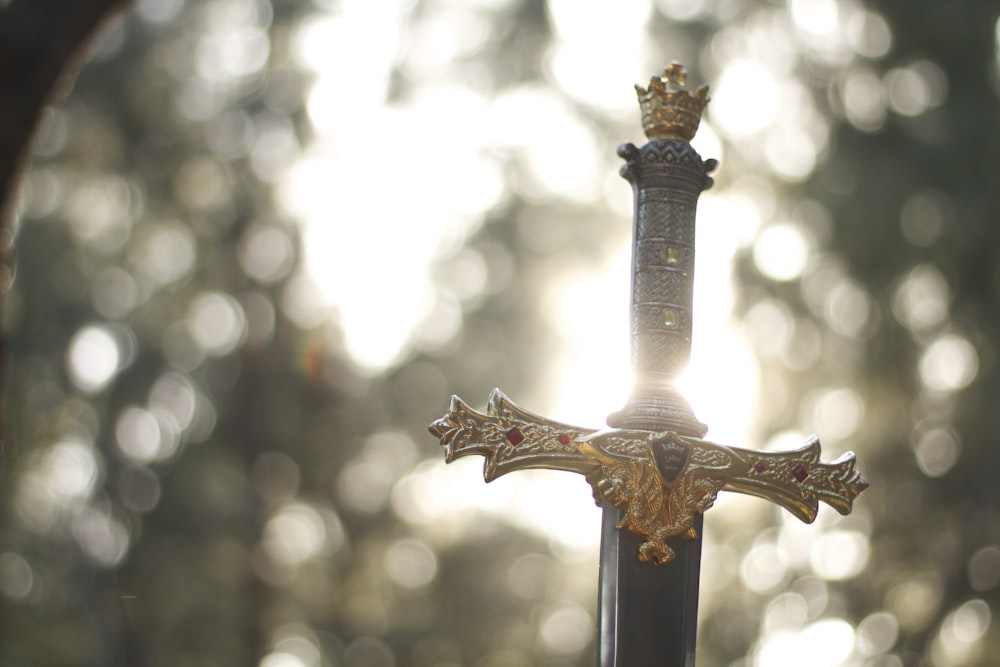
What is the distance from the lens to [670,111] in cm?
385

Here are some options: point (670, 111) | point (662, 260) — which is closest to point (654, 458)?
point (662, 260)

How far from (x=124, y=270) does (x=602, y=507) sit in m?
18.2

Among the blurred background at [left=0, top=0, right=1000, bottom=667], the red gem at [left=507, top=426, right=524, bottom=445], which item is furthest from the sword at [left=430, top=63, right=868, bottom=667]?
the blurred background at [left=0, top=0, right=1000, bottom=667]

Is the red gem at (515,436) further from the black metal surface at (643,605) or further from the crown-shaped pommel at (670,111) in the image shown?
the crown-shaped pommel at (670,111)

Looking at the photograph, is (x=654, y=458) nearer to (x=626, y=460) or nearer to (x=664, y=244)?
(x=626, y=460)

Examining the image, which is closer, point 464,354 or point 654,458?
point 654,458

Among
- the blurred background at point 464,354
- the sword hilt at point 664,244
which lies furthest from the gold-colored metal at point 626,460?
the blurred background at point 464,354

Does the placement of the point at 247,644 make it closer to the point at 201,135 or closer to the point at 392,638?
the point at 392,638

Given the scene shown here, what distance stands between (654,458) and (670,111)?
36.7 inches

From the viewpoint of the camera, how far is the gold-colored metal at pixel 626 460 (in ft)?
11.6

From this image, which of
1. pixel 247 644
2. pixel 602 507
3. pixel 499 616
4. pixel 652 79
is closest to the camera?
pixel 602 507

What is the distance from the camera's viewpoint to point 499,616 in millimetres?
22453

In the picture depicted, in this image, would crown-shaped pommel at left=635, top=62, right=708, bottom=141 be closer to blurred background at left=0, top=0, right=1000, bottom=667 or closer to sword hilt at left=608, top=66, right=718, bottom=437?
sword hilt at left=608, top=66, right=718, bottom=437

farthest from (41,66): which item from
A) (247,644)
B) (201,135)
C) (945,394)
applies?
(201,135)
